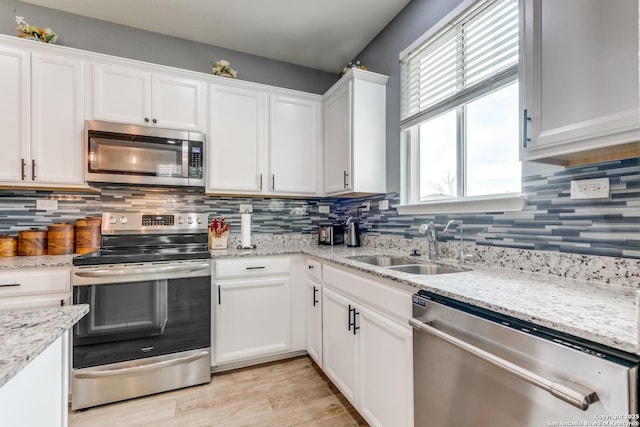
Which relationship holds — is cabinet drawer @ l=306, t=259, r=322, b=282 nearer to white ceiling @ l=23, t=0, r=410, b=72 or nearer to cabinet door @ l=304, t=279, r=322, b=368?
cabinet door @ l=304, t=279, r=322, b=368

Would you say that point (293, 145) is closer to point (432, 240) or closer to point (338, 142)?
point (338, 142)

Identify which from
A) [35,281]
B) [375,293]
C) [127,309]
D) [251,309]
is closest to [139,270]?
[127,309]

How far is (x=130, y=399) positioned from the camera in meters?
1.96

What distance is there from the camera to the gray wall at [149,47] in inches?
92.2

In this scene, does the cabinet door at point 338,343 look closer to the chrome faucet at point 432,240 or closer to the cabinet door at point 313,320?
the cabinet door at point 313,320

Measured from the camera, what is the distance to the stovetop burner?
7.78ft

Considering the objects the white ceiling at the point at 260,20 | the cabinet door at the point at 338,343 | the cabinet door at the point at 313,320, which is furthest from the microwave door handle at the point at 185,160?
the cabinet door at the point at 338,343

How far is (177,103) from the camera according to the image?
2.44m

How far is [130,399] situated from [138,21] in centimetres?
284

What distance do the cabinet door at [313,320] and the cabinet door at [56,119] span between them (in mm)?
1863

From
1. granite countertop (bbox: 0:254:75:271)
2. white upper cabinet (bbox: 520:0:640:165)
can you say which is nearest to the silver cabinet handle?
white upper cabinet (bbox: 520:0:640:165)

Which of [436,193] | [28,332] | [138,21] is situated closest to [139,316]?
[28,332]

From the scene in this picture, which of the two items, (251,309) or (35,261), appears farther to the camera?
(251,309)

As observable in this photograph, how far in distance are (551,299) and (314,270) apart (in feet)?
5.10
